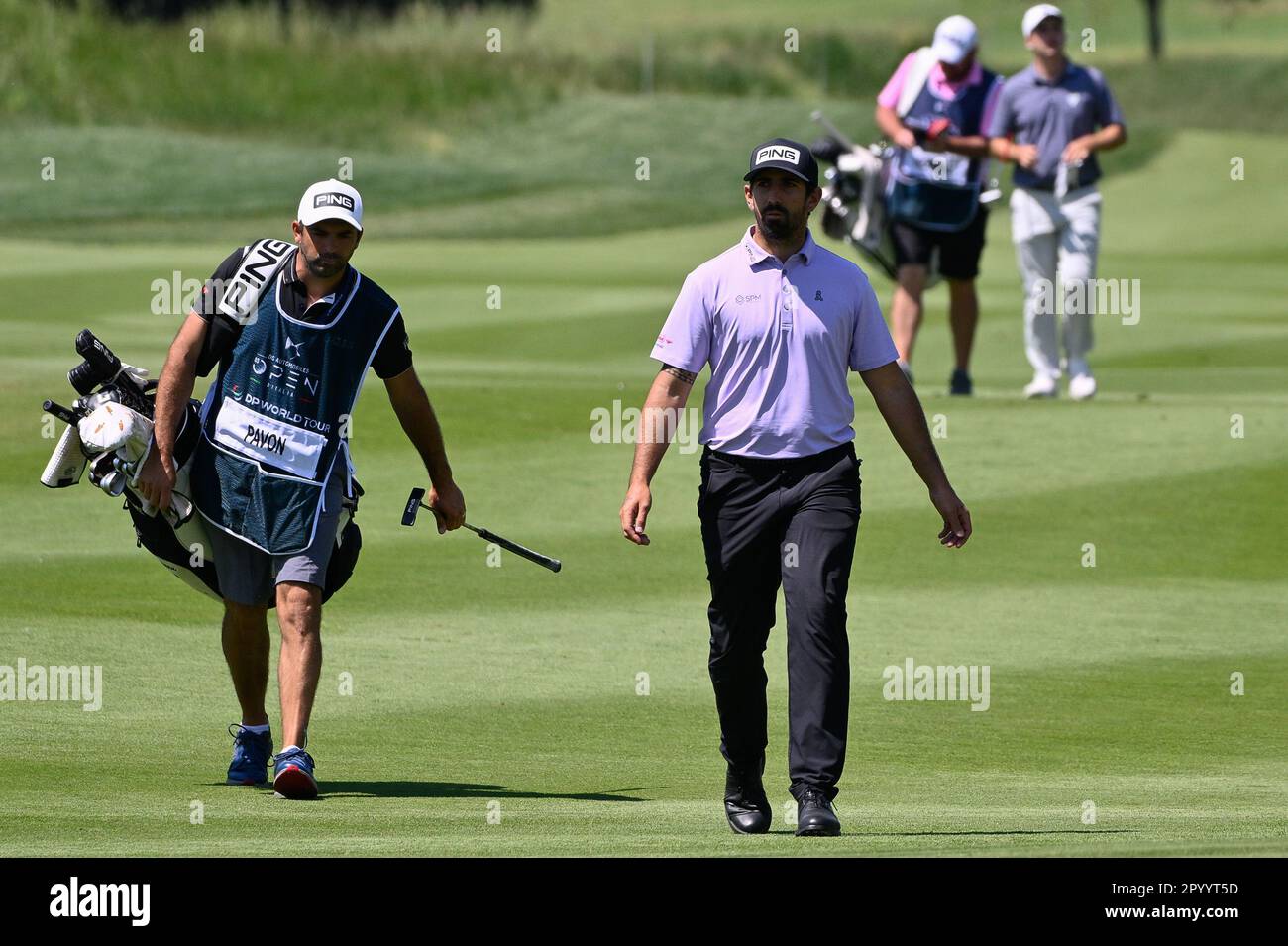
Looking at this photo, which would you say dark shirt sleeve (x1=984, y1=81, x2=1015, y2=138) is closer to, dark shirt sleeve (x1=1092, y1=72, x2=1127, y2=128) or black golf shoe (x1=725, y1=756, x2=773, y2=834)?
dark shirt sleeve (x1=1092, y1=72, x2=1127, y2=128)

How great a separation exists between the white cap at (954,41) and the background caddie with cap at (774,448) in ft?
25.1

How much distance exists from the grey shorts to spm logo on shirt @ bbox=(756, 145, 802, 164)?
1.87m

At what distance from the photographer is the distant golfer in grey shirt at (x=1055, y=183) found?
51.0ft

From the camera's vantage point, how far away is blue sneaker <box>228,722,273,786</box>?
815 centimetres

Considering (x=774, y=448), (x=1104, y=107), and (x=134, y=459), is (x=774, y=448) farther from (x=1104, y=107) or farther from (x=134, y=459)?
(x=1104, y=107)

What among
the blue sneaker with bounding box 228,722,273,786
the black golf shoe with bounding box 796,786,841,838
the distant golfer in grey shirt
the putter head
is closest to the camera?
the black golf shoe with bounding box 796,786,841,838

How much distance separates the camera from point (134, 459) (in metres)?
8.07

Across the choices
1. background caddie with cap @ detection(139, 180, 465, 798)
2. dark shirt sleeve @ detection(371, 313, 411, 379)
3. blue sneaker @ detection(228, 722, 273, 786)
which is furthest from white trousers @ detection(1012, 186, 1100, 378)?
blue sneaker @ detection(228, 722, 273, 786)

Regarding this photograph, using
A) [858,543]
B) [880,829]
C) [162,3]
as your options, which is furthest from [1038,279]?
[162,3]

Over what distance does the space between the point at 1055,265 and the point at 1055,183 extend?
1.95ft

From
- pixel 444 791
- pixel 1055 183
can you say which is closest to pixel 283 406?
pixel 444 791

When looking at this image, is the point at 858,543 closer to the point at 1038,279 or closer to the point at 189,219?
the point at 1038,279
